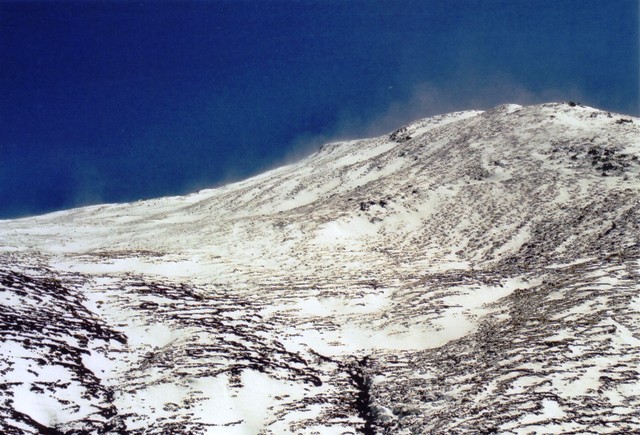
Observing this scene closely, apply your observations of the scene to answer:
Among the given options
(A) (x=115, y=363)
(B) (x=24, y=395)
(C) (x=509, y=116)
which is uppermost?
(C) (x=509, y=116)

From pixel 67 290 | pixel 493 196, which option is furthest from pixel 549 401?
pixel 493 196

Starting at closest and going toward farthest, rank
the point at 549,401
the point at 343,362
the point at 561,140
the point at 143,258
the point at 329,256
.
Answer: the point at 549,401
the point at 343,362
the point at 143,258
the point at 329,256
the point at 561,140

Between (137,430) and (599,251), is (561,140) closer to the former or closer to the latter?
Answer: (599,251)

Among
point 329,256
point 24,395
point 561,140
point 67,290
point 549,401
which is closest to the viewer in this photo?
point 549,401

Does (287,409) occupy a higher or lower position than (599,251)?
lower

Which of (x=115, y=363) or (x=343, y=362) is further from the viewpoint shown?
(x=343, y=362)

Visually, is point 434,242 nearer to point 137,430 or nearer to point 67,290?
point 67,290
